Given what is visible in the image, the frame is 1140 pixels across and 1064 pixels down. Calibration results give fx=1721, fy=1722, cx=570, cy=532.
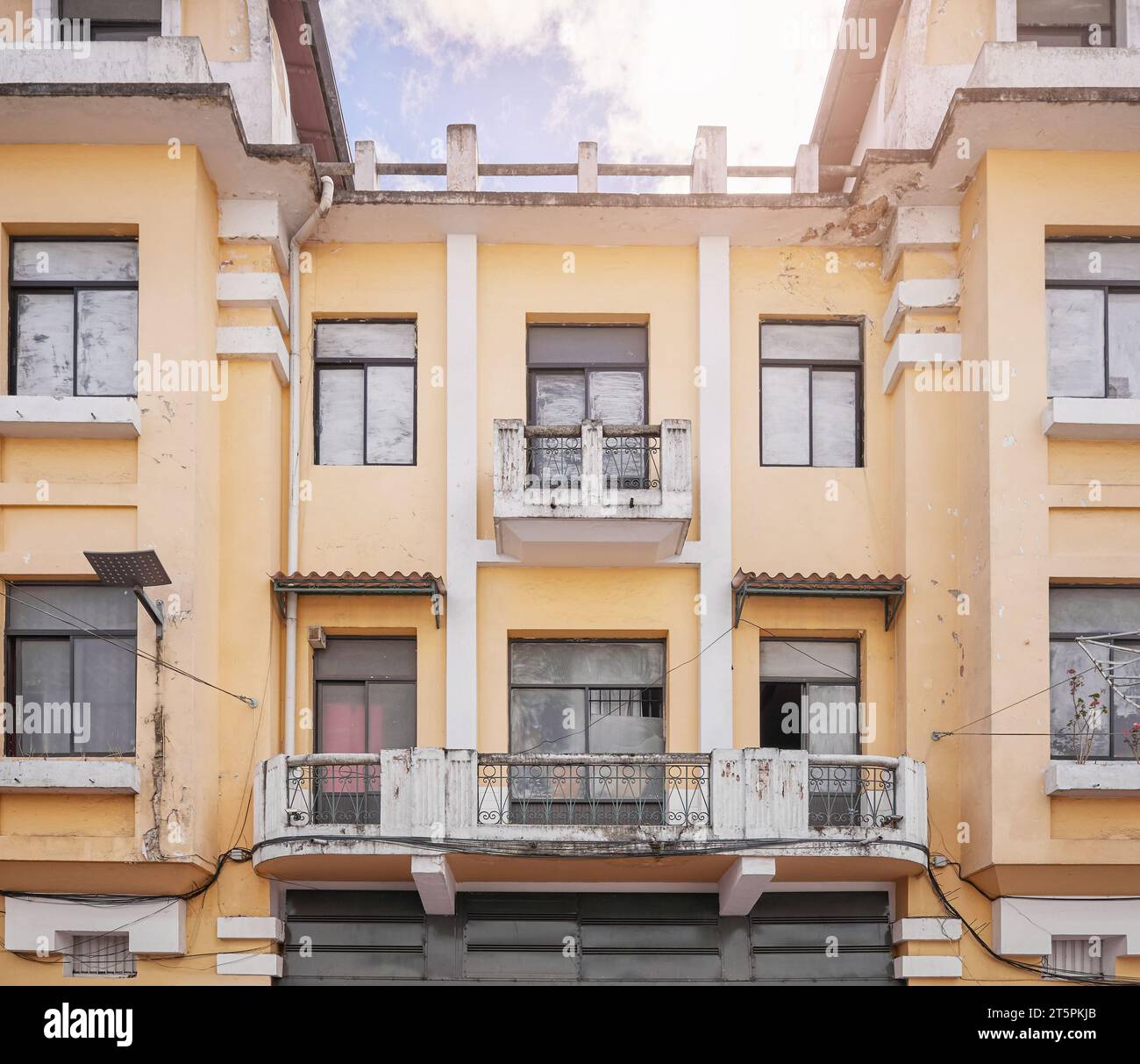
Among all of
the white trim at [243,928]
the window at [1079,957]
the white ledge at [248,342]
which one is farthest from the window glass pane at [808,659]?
the white ledge at [248,342]

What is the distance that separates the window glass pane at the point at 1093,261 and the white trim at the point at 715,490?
344cm

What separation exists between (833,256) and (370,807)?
25.7 feet

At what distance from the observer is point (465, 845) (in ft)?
53.1

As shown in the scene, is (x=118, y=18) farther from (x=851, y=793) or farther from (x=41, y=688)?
(x=851, y=793)

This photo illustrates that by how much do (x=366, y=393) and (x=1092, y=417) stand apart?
25.0ft

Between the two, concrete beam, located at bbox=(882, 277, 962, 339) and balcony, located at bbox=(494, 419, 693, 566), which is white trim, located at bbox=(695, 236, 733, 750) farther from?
concrete beam, located at bbox=(882, 277, 962, 339)

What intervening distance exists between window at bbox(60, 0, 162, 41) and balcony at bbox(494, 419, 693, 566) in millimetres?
5735

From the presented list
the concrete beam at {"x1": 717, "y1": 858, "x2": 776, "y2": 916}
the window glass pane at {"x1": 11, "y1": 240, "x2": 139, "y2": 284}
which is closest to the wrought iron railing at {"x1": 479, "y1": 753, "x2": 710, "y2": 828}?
the concrete beam at {"x1": 717, "y1": 858, "x2": 776, "y2": 916}

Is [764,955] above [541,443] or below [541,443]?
below

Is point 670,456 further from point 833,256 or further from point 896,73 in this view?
point 896,73

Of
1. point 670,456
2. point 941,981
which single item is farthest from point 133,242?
point 941,981

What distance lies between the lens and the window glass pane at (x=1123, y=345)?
57.3 feet

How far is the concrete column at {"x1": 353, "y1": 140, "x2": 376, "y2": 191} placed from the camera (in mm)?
19844

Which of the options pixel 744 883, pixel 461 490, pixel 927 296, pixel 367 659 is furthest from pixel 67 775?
pixel 927 296
